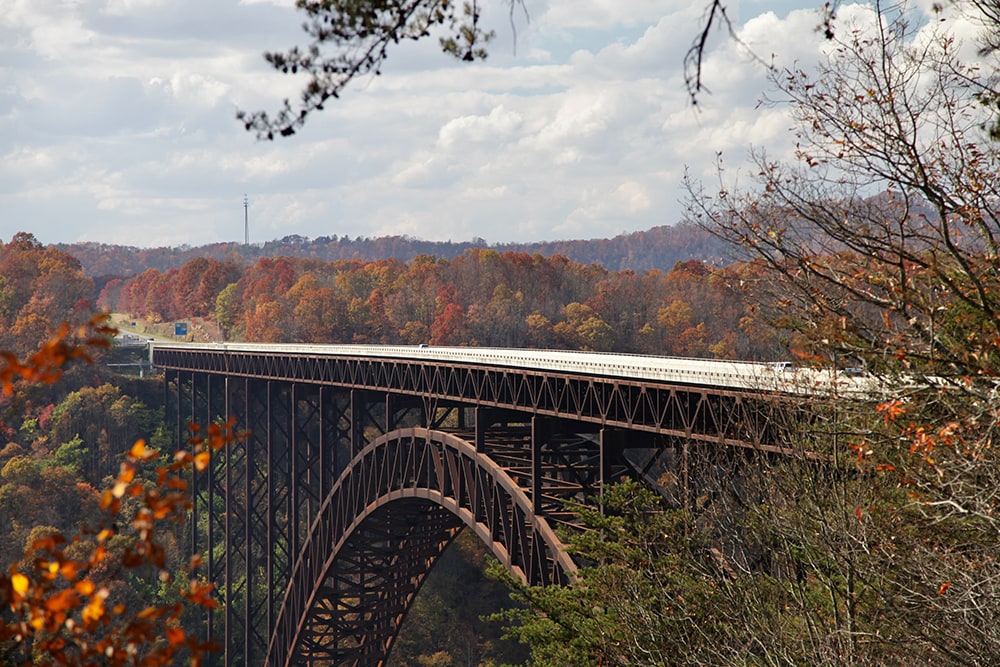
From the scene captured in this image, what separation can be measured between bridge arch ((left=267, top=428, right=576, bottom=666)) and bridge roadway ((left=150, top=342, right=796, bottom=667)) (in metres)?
0.08

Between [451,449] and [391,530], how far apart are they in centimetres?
915

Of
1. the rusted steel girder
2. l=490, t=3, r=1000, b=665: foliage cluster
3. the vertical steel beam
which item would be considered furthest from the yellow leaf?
the vertical steel beam

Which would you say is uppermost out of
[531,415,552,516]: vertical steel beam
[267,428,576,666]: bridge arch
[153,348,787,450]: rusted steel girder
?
[153,348,787,450]: rusted steel girder

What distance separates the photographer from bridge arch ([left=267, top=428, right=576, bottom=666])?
88.8 ft

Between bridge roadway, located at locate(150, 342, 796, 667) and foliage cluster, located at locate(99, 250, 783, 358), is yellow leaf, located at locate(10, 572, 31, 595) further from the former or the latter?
foliage cluster, located at locate(99, 250, 783, 358)

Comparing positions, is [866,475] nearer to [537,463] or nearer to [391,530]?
[537,463]

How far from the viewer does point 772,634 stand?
12289 mm

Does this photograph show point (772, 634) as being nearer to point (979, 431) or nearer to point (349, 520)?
point (979, 431)

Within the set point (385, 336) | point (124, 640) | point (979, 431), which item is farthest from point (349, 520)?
point (385, 336)

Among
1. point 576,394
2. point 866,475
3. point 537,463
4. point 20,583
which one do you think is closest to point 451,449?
point 537,463

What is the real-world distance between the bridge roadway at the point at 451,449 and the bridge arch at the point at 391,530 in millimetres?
79

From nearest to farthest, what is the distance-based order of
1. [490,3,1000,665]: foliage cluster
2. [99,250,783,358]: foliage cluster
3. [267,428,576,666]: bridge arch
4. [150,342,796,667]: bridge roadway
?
[490,3,1000,665]: foliage cluster, [150,342,796,667]: bridge roadway, [267,428,576,666]: bridge arch, [99,250,783,358]: foliage cluster

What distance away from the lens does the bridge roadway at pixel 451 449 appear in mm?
19953

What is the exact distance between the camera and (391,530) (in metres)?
38.0
